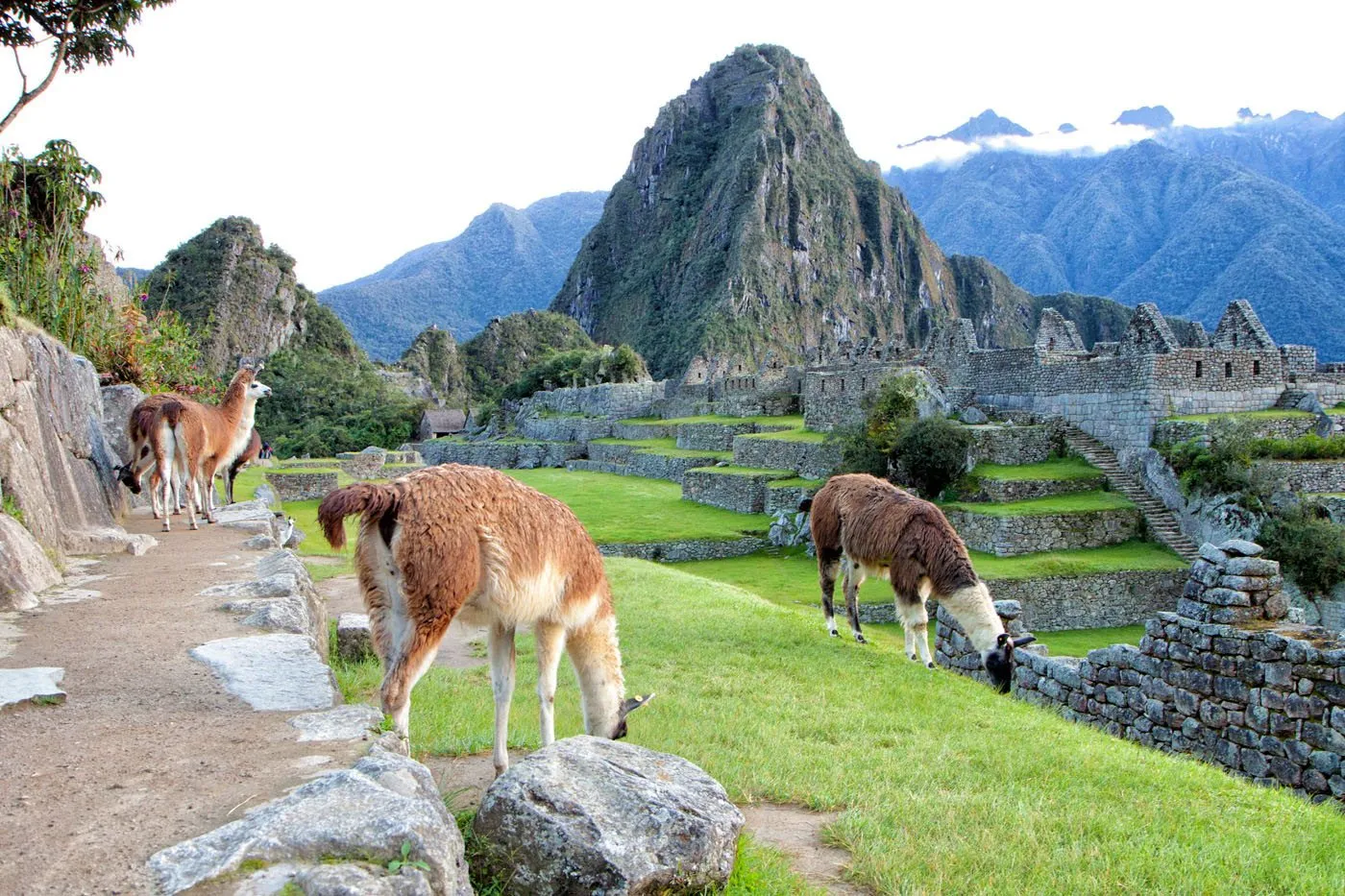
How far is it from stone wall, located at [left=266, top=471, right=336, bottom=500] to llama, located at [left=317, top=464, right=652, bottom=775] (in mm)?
21419

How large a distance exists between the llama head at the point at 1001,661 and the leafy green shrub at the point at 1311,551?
28.7ft

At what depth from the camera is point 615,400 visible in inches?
2253

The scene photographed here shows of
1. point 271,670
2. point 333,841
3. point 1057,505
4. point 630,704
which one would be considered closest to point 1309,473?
point 1057,505

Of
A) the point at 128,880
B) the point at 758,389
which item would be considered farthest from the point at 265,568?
the point at 758,389

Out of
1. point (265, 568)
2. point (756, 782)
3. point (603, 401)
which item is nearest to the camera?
point (756, 782)

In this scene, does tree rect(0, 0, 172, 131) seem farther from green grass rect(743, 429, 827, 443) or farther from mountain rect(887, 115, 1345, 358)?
mountain rect(887, 115, 1345, 358)

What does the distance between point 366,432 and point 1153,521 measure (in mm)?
61245

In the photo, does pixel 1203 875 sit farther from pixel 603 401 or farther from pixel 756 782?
pixel 603 401

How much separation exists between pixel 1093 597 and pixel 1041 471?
5167 mm

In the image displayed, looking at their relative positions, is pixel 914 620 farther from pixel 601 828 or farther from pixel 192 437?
pixel 192 437

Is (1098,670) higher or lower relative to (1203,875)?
lower

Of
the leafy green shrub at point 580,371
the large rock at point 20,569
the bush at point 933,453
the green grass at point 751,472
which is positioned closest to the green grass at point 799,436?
the green grass at point 751,472

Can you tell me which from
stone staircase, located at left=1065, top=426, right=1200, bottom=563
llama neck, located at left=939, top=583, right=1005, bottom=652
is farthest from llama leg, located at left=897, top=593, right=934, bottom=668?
stone staircase, located at left=1065, top=426, right=1200, bottom=563

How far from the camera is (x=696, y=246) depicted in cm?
18888
